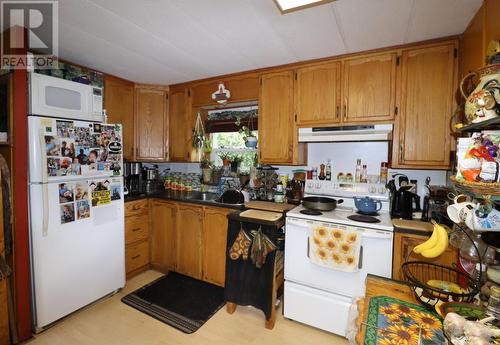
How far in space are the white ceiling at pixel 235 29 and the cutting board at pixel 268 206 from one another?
4.57 feet

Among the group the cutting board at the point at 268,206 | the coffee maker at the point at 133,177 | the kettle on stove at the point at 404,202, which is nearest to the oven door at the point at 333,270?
the cutting board at the point at 268,206

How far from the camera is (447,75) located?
6.14ft

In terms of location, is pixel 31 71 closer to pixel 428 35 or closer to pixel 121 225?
pixel 121 225

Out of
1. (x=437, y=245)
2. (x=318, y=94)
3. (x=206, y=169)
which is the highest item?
(x=318, y=94)

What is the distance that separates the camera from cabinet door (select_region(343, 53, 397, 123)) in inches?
80.4

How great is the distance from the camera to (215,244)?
2.56m

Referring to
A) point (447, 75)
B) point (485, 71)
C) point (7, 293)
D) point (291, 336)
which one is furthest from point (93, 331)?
point (447, 75)

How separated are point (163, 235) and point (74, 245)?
3.13ft

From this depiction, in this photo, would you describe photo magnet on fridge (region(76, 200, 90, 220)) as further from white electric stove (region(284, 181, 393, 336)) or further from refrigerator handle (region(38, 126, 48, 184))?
white electric stove (region(284, 181, 393, 336))

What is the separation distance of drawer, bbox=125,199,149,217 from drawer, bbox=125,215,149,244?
5 centimetres

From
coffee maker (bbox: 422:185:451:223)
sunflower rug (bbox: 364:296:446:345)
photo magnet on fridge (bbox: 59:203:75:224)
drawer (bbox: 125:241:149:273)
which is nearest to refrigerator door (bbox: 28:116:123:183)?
photo magnet on fridge (bbox: 59:203:75:224)

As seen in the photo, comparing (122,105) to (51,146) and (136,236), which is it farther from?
(136,236)

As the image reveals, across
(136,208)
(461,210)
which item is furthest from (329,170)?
(136,208)

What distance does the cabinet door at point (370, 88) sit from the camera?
2043 mm
